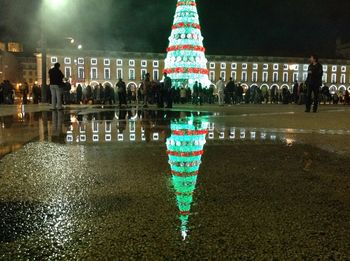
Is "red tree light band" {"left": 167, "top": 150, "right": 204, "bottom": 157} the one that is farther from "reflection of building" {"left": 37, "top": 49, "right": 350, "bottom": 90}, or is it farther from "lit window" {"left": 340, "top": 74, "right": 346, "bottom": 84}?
"lit window" {"left": 340, "top": 74, "right": 346, "bottom": 84}

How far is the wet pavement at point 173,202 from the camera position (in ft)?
5.71

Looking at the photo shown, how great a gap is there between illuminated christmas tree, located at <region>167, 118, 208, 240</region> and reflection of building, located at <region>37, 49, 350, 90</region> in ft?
265

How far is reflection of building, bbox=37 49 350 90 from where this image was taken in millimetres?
87125

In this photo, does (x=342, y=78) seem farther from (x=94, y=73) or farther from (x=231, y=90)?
(x=231, y=90)

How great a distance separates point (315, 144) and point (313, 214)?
3180 millimetres

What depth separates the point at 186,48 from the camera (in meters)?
39.0

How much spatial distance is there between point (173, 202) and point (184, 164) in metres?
1.25

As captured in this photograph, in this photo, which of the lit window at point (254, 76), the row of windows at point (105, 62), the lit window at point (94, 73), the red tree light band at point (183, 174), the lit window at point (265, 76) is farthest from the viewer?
the lit window at point (265, 76)

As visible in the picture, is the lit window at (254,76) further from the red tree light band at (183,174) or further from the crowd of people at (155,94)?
the red tree light band at (183,174)

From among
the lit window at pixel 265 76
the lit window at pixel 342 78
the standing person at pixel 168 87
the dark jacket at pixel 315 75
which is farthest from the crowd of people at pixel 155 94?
the lit window at pixel 342 78

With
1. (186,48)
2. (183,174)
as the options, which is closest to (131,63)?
(186,48)

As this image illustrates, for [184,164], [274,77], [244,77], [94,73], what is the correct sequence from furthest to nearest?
[274,77], [244,77], [94,73], [184,164]

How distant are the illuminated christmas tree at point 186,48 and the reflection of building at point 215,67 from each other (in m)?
47.7

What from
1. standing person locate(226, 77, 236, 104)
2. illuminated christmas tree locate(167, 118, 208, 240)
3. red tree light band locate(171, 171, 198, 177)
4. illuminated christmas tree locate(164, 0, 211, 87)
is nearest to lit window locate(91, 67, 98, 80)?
illuminated christmas tree locate(164, 0, 211, 87)
